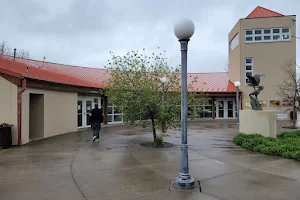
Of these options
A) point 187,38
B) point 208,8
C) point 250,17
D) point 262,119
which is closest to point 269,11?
point 250,17

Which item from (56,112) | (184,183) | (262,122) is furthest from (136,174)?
(56,112)

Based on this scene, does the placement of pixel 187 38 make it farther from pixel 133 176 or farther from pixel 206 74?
pixel 206 74

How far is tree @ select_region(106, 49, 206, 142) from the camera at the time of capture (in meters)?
9.62

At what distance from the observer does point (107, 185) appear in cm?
542

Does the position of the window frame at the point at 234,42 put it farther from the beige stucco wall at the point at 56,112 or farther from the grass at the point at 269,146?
the beige stucco wall at the point at 56,112

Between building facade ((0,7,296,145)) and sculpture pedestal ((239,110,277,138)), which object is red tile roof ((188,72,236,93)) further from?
sculpture pedestal ((239,110,277,138))


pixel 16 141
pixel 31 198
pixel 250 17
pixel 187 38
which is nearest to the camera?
pixel 31 198

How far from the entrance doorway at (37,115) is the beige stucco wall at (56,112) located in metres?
0.18

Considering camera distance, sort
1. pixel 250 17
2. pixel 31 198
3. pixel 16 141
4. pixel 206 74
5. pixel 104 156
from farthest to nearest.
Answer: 1. pixel 206 74
2. pixel 250 17
3. pixel 16 141
4. pixel 104 156
5. pixel 31 198

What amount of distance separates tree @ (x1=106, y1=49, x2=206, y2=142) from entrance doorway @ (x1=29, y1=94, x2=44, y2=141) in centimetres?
436

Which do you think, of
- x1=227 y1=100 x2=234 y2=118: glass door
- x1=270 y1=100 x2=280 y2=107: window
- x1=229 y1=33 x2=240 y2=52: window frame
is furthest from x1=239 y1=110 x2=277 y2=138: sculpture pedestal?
x1=229 y1=33 x2=240 y2=52: window frame

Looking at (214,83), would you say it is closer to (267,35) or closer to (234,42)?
(234,42)

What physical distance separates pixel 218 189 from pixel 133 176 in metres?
1.99

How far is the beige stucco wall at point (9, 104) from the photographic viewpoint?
33.8 ft
